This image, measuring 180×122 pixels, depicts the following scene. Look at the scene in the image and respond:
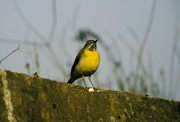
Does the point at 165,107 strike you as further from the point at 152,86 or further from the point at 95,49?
the point at 95,49

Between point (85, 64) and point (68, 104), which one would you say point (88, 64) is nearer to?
point (85, 64)

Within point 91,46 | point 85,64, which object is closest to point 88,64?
point 85,64

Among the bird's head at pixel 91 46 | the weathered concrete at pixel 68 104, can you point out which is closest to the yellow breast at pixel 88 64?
the bird's head at pixel 91 46

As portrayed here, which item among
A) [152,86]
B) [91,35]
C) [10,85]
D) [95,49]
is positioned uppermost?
[95,49]

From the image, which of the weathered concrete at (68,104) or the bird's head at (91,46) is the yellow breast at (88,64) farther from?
the weathered concrete at (68,104)

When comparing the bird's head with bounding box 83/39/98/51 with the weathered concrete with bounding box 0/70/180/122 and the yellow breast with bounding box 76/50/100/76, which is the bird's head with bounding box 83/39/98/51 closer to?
the yellow breast with bounding box 76/50/100/76

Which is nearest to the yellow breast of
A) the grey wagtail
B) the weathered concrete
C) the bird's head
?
the grey wagtail

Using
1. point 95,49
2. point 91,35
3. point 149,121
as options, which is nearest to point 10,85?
point 149,121
